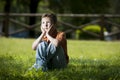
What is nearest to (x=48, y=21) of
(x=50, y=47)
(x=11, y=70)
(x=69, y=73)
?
(x=50, y=47)

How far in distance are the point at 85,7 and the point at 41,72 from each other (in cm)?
3427

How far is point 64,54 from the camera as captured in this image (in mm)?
7551

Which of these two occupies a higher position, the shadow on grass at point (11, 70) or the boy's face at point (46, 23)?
the boy's face at point (46, 23)

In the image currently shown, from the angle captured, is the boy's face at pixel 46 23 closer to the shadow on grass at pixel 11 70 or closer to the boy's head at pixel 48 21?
the boy's head at pixel 48 21

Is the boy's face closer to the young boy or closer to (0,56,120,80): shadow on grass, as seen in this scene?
the young boy

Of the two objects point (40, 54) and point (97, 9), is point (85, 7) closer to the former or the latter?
point (97, 9)

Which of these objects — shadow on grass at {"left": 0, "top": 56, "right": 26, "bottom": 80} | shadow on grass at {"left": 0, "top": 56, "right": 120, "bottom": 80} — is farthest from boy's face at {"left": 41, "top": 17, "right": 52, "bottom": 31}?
shadow on grass at {"left": 0, "top": 56, "right": 26, "bottom": 80}

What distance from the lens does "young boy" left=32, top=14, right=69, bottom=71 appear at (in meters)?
7.25

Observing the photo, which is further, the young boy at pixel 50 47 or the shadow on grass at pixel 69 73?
the young boy at pixel 50 47

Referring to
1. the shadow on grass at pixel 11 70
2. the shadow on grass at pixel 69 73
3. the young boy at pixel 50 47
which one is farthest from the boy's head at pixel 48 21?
the shadow on grass at pixel 11 70

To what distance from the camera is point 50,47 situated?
727cm

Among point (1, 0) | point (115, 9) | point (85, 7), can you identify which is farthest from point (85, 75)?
point (115, 9)

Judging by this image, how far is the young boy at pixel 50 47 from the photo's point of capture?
7250mm

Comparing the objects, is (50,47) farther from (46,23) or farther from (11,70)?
(11,70)
